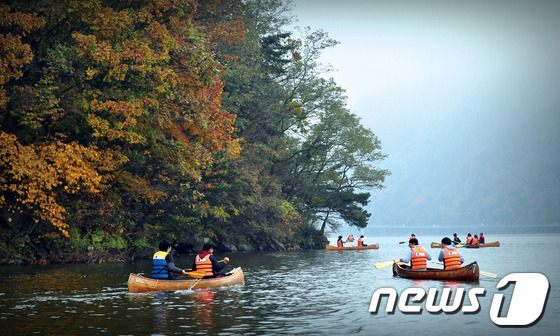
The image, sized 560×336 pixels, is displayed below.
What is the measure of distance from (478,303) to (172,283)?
10.6 m

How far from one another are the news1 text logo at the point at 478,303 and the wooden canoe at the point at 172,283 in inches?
233

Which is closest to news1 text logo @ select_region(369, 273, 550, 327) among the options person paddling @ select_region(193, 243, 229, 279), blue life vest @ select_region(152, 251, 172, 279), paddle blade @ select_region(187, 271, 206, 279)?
person paddling @ select_region(193, 243, 229, 279)

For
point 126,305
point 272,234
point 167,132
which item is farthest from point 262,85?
point 126,305

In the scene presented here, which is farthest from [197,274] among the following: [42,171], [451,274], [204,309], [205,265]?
[42,171]

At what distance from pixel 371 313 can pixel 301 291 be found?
633cm

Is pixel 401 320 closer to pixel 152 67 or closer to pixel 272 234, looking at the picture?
pixel 152 67

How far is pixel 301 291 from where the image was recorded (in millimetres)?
21938

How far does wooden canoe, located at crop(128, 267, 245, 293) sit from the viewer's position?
2075cm

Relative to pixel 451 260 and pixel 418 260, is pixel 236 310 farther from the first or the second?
pixel 418 260

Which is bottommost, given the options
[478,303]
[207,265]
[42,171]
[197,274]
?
[478,303]

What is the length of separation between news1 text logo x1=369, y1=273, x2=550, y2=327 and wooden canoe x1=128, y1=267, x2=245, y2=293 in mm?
5917

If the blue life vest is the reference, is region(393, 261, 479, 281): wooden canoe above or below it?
below

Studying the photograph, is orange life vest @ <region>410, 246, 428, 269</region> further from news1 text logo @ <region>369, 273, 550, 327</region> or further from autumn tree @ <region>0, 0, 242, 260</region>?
autumn tree @ <region>0, 0, 242, 260</region>

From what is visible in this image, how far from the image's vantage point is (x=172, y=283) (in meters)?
21.8
